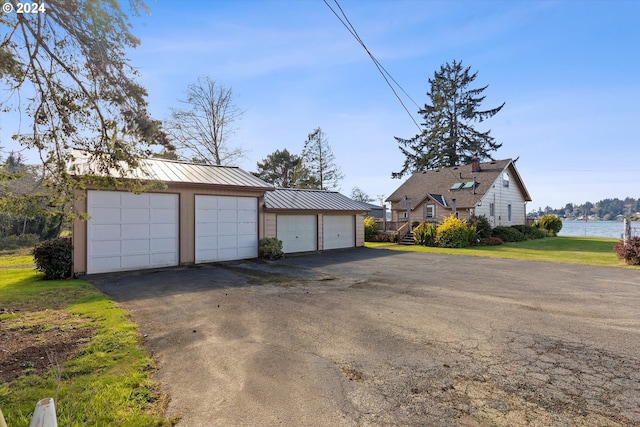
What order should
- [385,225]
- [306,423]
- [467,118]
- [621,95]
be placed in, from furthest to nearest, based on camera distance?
[467,118]
[385,225]
[621,95]
[306,423]

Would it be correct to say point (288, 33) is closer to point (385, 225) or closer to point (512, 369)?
point (512, 369)

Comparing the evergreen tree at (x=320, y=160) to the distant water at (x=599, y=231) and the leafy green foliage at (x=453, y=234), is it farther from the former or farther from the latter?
the distant water at (x=599, y=231)

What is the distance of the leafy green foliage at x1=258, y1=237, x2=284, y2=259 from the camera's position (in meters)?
14.2

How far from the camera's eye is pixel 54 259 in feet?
31.8

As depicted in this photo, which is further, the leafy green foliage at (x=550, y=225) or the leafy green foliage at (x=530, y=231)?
the leafy green foliage at (x=550, y=225)

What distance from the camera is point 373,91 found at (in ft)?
40.8

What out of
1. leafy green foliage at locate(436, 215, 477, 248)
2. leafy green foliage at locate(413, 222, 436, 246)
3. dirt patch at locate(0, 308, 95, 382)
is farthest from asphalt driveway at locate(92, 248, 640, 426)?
leafy green foliage at locate(413, 222, 436, 246)

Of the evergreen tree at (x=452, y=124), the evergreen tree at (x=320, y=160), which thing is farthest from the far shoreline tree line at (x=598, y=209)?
the evergreen tree at (x=320, y=160)

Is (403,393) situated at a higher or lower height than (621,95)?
lower

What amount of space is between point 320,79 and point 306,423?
11.4 m

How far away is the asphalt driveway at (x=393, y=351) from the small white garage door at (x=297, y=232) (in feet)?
22.9

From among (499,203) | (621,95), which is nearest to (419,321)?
(621,95)

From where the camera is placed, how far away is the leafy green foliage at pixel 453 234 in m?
20.4

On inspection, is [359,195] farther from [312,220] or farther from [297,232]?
[297,232]
